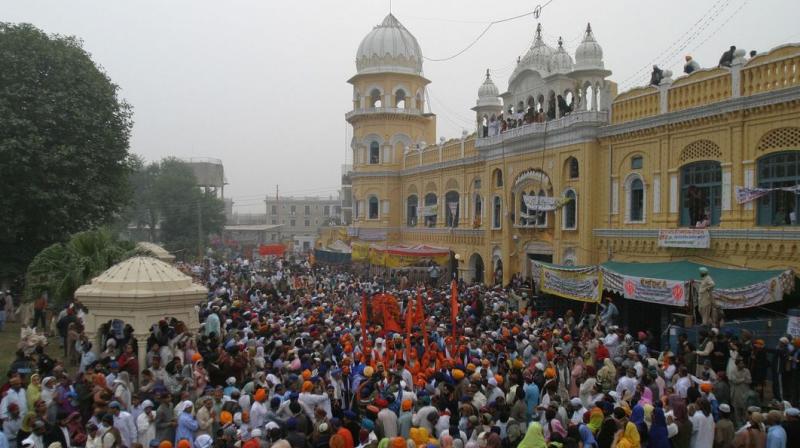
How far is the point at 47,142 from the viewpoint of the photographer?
2433 centimetres

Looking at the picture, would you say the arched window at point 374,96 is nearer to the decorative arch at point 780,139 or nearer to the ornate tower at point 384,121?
the ornate tower at point 384,121

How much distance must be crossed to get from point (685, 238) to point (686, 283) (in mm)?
4203

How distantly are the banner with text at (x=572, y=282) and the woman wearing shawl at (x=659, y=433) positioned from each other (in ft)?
29.6

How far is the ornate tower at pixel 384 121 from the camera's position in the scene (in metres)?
38.6

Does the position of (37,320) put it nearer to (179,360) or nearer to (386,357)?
(179,360)

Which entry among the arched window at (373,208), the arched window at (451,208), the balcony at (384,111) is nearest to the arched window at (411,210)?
the arched window at (373,208)

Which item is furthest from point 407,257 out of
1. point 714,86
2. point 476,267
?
point 714,86

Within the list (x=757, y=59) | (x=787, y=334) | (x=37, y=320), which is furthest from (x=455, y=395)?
(x=37, y=320)

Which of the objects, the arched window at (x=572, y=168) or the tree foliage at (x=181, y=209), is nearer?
the arched window at (x=572, y=168)

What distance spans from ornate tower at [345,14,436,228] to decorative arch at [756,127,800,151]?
74.7 feet

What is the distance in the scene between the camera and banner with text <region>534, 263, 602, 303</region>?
17.5 meters

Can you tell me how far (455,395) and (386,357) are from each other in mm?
2971

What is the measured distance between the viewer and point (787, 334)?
12250 millimetres

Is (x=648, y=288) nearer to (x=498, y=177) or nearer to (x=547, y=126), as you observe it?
(x=547, y=126)
